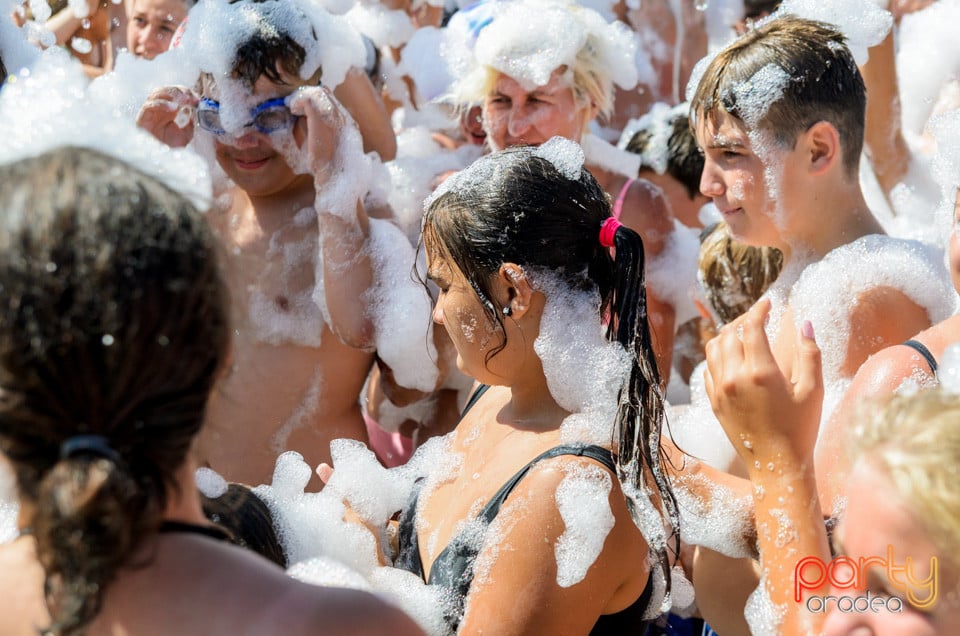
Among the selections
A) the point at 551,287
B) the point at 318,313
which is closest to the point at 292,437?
the point at 318,313

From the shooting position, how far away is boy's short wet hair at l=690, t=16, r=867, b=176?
2.47 metres

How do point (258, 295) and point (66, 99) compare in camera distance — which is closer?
point (66, 99)

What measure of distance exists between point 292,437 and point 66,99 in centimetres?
149

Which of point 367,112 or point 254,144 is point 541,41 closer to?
point 367,112

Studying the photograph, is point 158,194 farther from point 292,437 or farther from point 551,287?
point 292,437

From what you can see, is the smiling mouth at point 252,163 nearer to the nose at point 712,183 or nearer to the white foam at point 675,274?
the nose at point 712,183

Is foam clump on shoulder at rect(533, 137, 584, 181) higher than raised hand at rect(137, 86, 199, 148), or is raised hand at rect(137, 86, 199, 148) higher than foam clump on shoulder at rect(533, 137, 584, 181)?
foam clump on shoulder at rect(533, 137, 584, 181)

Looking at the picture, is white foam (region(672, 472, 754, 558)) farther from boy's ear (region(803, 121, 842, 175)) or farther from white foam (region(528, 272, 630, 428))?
boy's ear (region(803, 121, 842, 175))

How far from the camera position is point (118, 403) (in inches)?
41.8

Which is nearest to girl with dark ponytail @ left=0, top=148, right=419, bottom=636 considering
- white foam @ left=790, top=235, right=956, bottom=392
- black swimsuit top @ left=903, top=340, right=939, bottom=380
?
black swimsuit top @ left=903, top=340, right=939, bottom=380

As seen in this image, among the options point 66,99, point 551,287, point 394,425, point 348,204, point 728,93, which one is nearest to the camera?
point 66,99

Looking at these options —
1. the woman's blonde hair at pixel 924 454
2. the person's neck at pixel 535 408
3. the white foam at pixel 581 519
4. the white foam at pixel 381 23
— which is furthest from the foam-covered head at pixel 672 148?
the woman's blonde hair at pixel 924 454

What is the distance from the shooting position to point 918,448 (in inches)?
46.6

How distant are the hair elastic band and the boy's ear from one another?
6.33 ft
